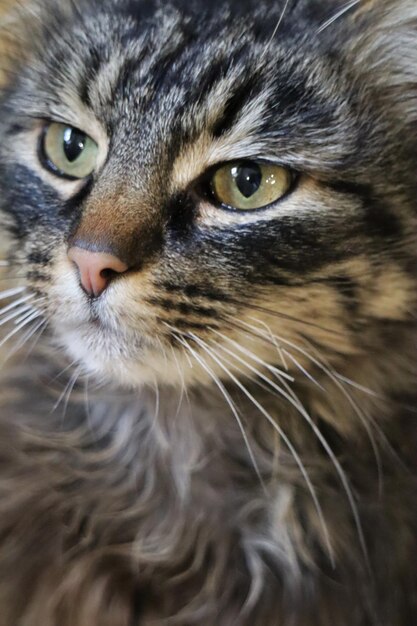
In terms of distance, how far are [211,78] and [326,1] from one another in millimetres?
177

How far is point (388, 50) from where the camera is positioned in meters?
0.86

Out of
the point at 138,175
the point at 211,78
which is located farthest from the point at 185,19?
the point at 138,175

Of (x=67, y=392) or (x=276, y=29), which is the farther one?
(x=67, y=392)

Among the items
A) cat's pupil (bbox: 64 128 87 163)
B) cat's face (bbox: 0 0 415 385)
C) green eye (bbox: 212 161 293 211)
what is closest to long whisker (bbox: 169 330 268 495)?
cat's face (bbox: 0 0 415 385)

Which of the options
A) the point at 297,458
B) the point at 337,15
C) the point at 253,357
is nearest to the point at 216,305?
the point at 253,357

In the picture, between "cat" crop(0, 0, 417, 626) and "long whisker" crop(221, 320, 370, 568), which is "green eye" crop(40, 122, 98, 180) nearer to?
"cat" crop(0, 0, 417, 626)

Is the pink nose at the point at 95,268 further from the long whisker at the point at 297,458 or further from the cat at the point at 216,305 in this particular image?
the long whisker at the point at 297,458

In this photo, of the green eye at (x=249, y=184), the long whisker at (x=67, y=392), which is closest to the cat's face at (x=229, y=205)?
the green eye at (x=249, y=184)

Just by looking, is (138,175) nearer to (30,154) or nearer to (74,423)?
(30,154)

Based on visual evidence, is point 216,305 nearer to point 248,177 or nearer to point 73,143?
point 248,177

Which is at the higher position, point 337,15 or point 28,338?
point 337,15

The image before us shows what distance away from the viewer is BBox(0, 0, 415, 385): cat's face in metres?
0.77

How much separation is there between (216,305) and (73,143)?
0.28 meters

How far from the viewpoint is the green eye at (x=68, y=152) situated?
2.84ft
